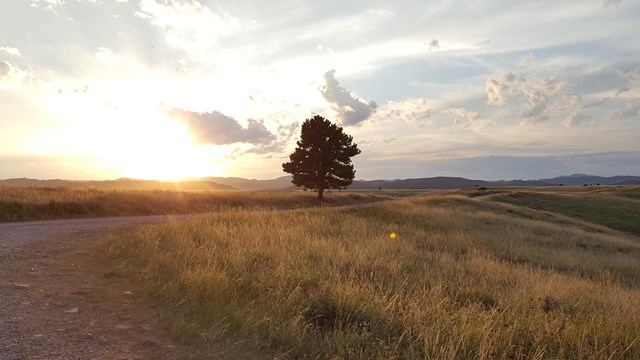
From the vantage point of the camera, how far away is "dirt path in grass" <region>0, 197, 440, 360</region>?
15.3 ft

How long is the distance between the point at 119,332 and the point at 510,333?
5.17 metres

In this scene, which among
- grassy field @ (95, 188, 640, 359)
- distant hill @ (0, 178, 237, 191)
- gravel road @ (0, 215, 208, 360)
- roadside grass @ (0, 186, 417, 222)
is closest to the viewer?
gravel road @ (0, 215, 208, 360)

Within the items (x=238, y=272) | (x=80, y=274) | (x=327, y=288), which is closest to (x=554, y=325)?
(x=327, y=288)

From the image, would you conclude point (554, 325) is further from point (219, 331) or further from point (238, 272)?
point (238, 272)

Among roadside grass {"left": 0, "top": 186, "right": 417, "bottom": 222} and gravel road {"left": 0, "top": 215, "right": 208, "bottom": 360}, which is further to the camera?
roadside grass {"left": 0, "top": 186, "right": 417, "bottom": 222}

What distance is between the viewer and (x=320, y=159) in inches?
1740

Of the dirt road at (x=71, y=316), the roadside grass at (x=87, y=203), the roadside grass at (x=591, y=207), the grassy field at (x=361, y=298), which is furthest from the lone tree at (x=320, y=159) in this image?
the dirt road at (x=71, y=316)

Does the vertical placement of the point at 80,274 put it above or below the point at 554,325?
above

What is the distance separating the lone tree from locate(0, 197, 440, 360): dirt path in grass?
3546 centimetres

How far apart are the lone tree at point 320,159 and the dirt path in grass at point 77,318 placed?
35.5 meters

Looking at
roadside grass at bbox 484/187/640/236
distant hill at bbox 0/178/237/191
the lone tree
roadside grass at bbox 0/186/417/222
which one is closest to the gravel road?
roadside grass at bbox 0/186/417/222

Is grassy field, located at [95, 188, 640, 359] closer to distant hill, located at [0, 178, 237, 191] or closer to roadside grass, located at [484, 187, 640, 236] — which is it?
distant hill, located at [0, 178, 237, 191]

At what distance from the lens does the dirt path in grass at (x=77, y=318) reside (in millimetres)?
4652

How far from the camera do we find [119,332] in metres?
5.24
